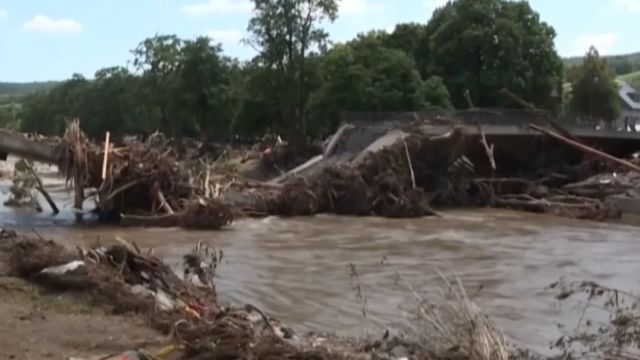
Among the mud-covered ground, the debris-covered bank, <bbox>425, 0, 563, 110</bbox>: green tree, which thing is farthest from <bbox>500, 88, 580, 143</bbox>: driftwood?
<bbox>425, 0, 563, 110</bbox>: green tree

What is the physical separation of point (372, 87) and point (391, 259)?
1597 inches

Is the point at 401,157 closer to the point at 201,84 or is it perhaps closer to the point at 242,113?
the point at 242,113

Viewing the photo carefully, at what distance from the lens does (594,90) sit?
85375mm

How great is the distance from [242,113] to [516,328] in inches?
2508

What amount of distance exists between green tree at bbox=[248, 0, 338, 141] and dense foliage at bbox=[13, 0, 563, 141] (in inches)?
2.7

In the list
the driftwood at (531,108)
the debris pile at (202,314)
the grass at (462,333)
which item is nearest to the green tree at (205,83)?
the driftwood at (531,108)

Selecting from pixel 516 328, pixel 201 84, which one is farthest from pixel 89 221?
pixel 201 84

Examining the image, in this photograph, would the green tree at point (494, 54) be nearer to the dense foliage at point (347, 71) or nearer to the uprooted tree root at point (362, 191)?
the dense foliage at point (347, 71)

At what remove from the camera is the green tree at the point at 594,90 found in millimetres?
84875

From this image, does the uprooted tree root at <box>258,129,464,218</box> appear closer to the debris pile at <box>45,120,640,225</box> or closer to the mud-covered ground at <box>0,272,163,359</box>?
the debris pile at <box>45,120,640,225</box>

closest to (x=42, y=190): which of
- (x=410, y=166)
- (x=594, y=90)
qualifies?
(x=410, y=166)

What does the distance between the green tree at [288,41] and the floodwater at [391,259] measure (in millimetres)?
29280

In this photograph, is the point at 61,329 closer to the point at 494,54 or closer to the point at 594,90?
the point at 494,54

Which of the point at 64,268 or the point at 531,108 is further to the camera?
the point at 64,268
